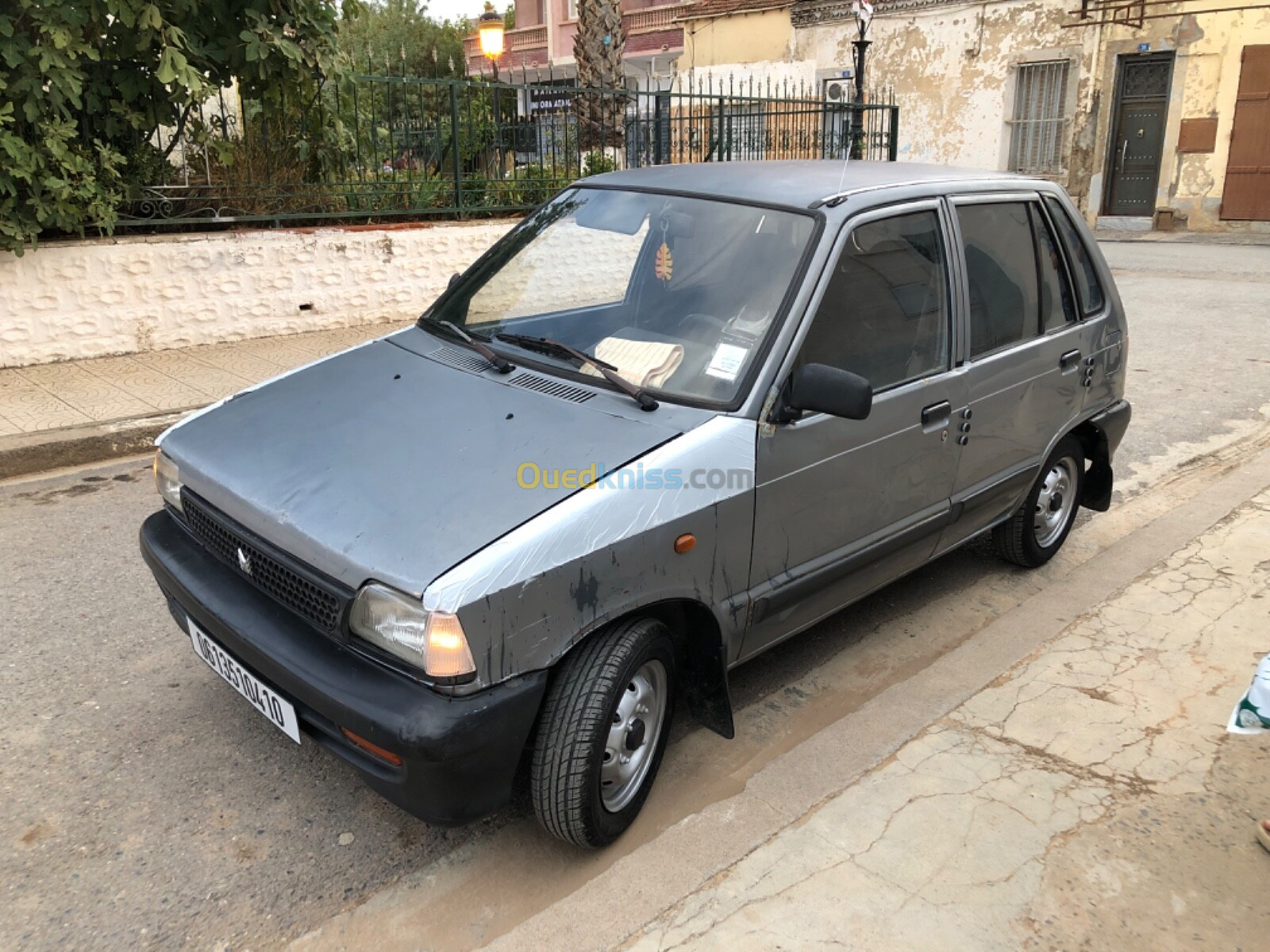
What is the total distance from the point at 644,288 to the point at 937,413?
116 centimetres

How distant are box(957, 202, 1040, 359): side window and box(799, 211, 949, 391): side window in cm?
21

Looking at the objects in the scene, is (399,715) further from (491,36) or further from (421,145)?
(491,36)

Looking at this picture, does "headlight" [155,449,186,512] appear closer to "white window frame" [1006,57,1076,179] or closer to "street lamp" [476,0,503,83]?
"street lamp" [476,0,503,83]

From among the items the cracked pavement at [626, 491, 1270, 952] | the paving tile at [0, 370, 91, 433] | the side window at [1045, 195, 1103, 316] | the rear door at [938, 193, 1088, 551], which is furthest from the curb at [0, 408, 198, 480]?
the side window at [1045, 195, 1103, 316]

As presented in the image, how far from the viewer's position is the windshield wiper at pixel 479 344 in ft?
10.8

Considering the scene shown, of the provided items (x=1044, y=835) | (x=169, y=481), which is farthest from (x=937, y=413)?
(x=169, y=481)

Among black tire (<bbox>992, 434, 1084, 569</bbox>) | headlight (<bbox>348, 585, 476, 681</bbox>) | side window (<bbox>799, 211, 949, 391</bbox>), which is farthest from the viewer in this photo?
black tire (<bbox>992, 434, 1084, 569</bbox>)

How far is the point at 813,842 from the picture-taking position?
283 centimetres

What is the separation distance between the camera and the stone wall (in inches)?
301

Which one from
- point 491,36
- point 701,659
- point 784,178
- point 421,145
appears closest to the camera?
point 701,659

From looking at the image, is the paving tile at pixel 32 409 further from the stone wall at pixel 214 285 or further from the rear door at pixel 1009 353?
the rear door at pixel 1009 353

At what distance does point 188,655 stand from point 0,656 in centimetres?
68

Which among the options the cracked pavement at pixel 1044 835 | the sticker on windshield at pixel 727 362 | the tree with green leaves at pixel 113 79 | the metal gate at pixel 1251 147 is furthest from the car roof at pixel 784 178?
the metal gate at pixel 1251 147

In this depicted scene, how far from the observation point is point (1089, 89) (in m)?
21.4
